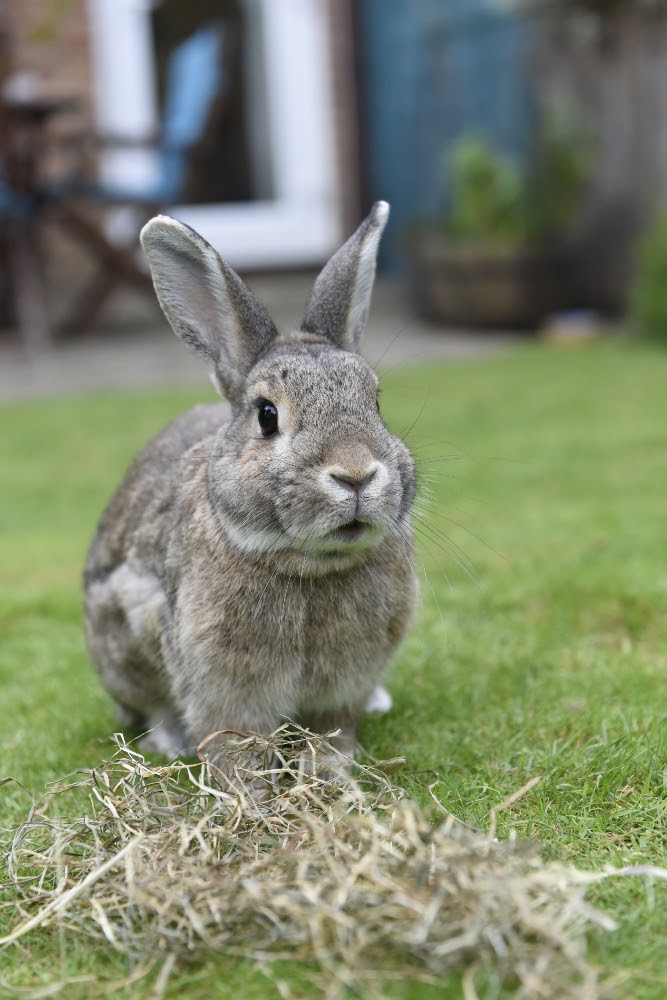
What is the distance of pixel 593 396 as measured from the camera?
6.96 metres

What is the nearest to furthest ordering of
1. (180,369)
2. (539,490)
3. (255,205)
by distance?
1. (539,490)
2. (180,369)
3. (255,205)

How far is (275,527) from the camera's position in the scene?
245cm

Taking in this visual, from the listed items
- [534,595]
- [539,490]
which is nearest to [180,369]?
[539,490]

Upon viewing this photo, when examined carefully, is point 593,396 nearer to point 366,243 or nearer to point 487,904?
point 366,243

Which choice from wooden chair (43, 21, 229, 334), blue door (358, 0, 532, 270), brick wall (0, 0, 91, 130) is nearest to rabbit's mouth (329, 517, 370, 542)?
wooden chair (43, 21, 229, 334)

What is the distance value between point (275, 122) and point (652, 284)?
4882 mm

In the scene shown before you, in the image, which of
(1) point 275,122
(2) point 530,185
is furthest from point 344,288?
(1) point 275,122

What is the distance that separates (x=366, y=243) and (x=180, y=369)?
6.13 meters

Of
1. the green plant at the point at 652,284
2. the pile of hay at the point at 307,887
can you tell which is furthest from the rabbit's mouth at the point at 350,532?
the green plant at the point at 652,284

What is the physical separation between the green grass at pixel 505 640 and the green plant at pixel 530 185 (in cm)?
255

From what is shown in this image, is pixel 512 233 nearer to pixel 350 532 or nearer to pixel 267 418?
pixel 267 418

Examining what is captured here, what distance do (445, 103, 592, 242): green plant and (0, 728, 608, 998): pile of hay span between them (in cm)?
730

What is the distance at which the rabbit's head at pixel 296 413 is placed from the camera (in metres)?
2.34

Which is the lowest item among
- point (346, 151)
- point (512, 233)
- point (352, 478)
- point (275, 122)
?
point (512, 233)
